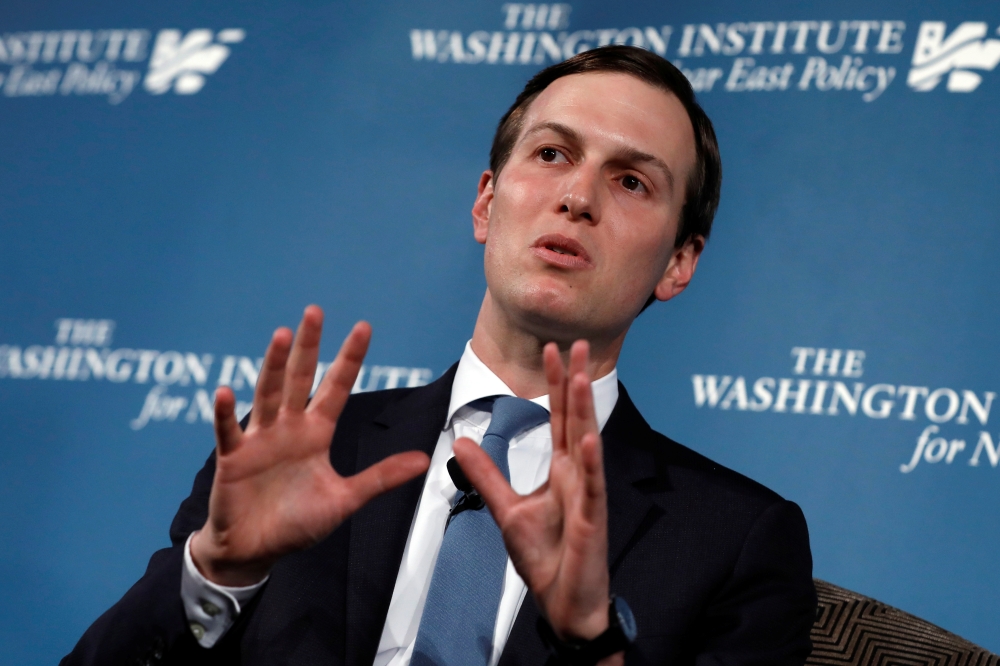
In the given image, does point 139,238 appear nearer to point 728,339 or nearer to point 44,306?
point 44,306

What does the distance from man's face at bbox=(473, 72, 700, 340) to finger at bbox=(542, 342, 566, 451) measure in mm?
540

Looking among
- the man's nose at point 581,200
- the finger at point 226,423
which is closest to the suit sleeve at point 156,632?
the finger at point 226,423

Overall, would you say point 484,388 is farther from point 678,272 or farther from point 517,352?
point 678,272

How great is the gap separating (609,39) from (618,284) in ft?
3.72

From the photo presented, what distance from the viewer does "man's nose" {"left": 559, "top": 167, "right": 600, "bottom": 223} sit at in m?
1.83

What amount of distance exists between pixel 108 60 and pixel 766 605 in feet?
8.89

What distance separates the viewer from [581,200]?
72.1 inches

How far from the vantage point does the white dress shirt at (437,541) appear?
1386 millimetres

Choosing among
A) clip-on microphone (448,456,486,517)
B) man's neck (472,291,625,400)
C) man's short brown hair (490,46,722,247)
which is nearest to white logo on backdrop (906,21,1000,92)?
man's short brown hair (490,46,722,247)

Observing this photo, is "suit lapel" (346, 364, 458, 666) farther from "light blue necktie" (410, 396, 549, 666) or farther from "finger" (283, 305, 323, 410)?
"finger" (283, 305, 323, 410)

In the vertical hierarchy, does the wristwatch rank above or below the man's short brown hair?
below

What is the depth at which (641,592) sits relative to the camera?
1.67 m

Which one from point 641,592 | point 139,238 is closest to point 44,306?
point 139,238

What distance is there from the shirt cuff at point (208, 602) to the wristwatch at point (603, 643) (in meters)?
0.44
